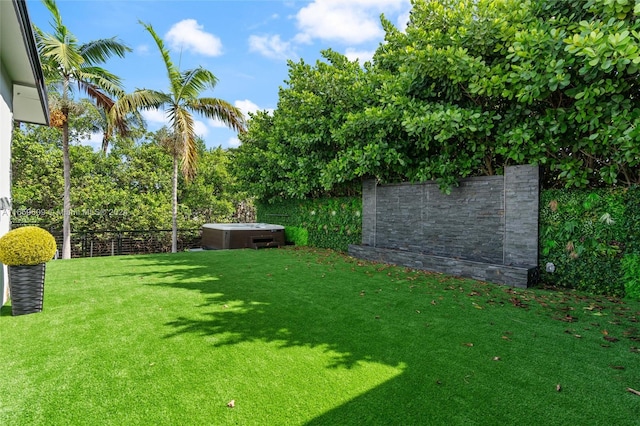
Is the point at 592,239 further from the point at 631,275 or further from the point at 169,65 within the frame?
the point at 169,65

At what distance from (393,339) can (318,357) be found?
89cm

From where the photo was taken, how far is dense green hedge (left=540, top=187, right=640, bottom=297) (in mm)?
4934

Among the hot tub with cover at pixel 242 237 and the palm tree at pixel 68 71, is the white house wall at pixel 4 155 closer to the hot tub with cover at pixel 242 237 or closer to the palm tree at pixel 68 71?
the palm tree at pixel 68 71

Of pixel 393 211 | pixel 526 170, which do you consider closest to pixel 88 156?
pixel 393 211

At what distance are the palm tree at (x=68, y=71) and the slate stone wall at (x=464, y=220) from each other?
32.1ft

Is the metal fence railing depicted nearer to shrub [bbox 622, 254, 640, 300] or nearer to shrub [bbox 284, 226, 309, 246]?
shrub [bbox 284, 226, 309, 246]

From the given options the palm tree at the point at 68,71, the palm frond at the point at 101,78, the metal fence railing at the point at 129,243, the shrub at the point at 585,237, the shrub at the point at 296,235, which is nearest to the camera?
the shrub at the point at 585,237

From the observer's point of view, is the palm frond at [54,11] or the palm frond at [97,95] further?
the palm frond at [97,95]

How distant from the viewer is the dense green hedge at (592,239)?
493 centimetres

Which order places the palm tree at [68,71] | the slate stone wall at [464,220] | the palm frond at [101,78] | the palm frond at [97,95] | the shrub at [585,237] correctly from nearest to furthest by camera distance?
the shrub at [585,237] < the slate stone wall at [464,220] < the palm tree at [68,71] < the palm frond at [101,78] < the palm frond at [97,95]

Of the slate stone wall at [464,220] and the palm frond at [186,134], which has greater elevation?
the palm frond at [186,134]

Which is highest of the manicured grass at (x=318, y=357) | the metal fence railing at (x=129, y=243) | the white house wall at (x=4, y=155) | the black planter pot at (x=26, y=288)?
the white house wall at (x=4, y=155)

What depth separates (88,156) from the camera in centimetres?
1722

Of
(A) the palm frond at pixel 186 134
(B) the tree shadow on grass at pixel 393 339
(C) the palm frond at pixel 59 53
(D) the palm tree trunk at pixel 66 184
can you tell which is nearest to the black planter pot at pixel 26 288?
(B) the tree shadow on grass at pixel 393 339
